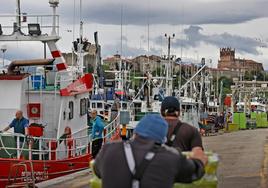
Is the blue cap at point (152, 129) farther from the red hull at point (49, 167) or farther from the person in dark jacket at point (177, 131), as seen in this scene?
the red hull at point (49, 167)

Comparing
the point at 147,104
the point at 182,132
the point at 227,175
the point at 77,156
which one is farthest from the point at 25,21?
the point at 147,104

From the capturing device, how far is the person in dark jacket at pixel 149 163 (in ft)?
13.8

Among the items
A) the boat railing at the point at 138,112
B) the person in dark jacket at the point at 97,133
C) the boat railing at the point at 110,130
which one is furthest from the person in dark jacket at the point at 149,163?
the boat railing at the point at 138,112

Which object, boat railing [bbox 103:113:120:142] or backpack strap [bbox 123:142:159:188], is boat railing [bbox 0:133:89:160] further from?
backpack strap [bbox 123:142:159:188]

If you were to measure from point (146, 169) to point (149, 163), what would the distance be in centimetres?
4

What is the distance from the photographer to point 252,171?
1366 centimetres

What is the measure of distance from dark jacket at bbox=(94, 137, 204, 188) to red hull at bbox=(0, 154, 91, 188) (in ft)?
33.3

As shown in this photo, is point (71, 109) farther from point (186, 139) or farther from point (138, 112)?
point (138, 112)

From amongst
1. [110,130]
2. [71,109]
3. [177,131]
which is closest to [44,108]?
[71,109]

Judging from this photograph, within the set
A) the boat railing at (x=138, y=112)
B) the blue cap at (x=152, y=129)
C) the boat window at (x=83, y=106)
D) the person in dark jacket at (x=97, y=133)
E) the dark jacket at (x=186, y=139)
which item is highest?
the blue cap at (x=152, y=129)

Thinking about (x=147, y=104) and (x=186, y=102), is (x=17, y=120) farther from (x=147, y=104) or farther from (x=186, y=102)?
(x=186, y=102)

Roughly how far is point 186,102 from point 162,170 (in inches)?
1639

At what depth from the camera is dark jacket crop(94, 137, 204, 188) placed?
4.21 meters

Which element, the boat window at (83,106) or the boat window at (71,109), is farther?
the boat window at (83,106)
